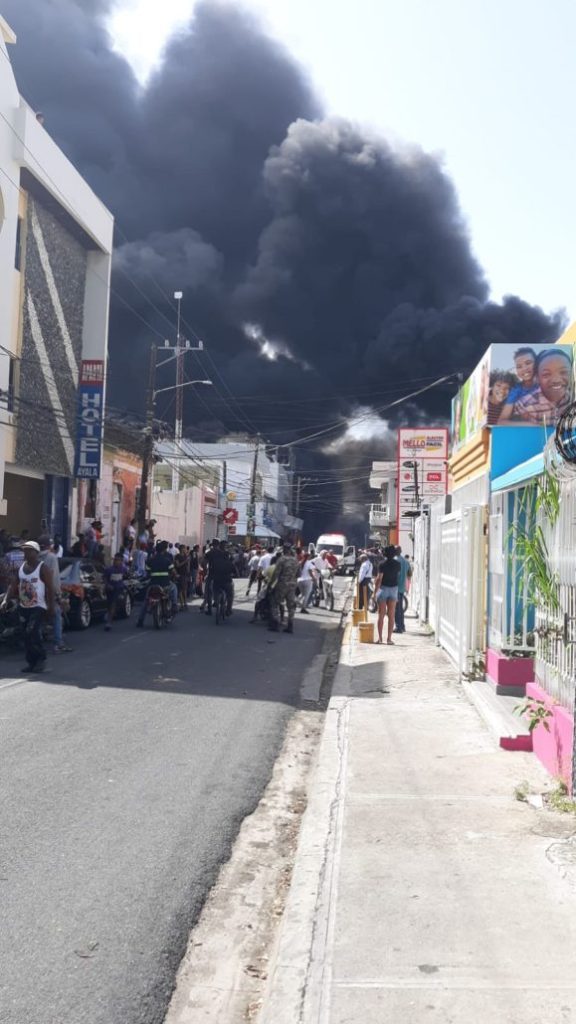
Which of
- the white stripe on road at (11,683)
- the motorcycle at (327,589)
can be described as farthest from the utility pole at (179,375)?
the white stripe on road at (11,683)

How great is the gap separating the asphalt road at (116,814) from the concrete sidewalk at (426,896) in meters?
0.55

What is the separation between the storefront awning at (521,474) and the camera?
7944mm

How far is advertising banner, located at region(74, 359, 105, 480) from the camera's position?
29.6 meters

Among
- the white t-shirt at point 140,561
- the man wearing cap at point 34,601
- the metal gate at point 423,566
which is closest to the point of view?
the man wearing cap at point 34,601

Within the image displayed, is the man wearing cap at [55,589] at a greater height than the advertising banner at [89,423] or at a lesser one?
lesser

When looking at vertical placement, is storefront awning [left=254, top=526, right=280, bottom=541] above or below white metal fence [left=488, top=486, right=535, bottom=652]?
above

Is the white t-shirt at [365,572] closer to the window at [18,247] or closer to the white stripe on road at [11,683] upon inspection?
the window at [18,247]

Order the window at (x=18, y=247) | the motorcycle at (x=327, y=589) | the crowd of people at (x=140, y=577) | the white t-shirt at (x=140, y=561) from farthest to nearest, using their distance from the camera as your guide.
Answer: the motorcycle at (x=327, y=589) < the window at (x=18, y=247) < the white t-shirt at (x=140, y=561) < the crowd of people at (x=140, y=577)

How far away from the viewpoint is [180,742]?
8.48 meters

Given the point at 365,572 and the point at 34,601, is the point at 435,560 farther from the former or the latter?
the point at 34,601

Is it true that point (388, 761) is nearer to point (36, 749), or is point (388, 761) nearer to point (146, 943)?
point (36, 749)

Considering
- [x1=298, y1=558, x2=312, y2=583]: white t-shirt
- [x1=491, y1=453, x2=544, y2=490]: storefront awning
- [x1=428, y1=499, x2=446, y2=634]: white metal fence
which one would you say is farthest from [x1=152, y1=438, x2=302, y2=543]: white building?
[x1=491, y1=453, x2=544, y2=490]: storefront awning

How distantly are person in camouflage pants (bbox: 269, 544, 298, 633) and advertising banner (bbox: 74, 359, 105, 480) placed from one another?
38.7 feet

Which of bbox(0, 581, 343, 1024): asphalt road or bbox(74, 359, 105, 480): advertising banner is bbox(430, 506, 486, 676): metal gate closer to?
bbox(0, 581, 343, 1024): asphalt road
